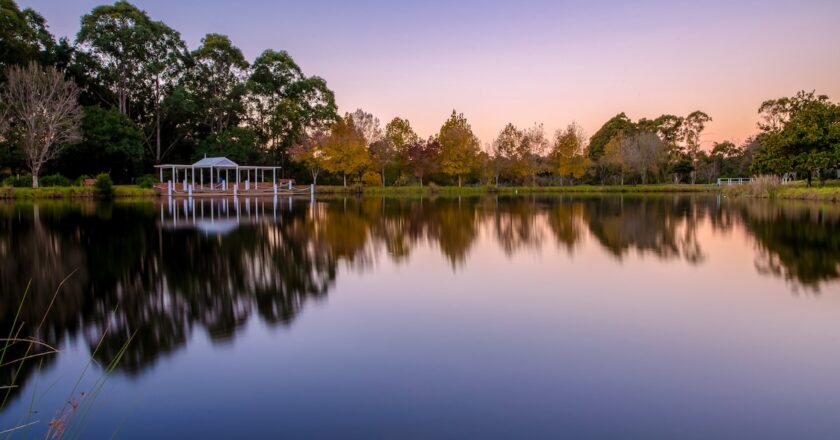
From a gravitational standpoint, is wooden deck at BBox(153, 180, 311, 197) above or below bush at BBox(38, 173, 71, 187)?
below

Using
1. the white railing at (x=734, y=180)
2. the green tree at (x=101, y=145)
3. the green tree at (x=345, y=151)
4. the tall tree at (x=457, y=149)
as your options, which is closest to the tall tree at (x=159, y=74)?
the green tree at (x=101, y=145)

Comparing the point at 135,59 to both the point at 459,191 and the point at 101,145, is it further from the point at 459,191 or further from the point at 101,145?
the point at 459,191

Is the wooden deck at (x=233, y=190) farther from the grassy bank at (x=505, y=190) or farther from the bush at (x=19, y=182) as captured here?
the bush at (x=19, y=182)

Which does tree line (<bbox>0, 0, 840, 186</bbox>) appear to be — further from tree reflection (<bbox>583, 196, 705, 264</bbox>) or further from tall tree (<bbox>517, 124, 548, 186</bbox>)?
tree reflection (<bbox>583, 196, 705, 264</bbox>)

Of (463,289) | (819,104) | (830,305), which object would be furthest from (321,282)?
(819,104)

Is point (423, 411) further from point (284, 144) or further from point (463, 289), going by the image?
point (284, 144)

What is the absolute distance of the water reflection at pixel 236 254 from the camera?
7.16m

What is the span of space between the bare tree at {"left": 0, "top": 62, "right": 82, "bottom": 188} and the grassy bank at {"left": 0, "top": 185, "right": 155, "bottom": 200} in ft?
6.03

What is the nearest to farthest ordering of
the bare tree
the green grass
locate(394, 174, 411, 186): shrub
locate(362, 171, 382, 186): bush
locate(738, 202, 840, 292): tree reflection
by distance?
1. locate(738, 202, 840, 292): tree reflection
2. the green grass
3. the bare tree
4. locate(362, 171, 382, 186): bush
5. locate(394, 174, 411, 186): shrub

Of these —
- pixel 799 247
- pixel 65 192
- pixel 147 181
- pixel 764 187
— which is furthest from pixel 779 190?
pixel 65 192

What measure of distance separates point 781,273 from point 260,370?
32.3ft

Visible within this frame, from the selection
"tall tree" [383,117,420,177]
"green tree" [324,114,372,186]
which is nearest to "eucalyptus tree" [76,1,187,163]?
"green tree" [324,114,372,186]

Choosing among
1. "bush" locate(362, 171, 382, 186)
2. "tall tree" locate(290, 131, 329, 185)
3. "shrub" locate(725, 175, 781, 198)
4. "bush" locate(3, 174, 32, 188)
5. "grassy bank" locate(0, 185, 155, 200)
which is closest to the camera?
"grassy bank" locate(0, 185, 155, 200)

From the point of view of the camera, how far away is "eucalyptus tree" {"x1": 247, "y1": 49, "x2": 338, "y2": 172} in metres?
57.8
